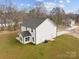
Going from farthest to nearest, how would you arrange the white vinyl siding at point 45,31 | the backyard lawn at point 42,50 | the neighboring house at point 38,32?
1. the white vinyl siding at point 45,31
2. the neighboring house at point 38,32
3. the backyard lawn at point 42,50

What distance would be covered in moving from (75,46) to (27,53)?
8544mm

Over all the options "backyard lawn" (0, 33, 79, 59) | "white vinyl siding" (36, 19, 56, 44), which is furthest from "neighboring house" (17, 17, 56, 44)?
"backyard lawn" (0, 33, 79, 59)

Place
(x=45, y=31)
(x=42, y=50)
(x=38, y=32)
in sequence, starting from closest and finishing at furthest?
(x=42, y=50) → (x=38, y=32) → (x=45, y=31)

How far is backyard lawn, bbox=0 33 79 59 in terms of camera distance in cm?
1827

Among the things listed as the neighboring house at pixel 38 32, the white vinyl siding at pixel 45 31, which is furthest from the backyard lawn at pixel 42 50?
the white vinyl siding at pixel 45 31

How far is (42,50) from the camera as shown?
19812mm

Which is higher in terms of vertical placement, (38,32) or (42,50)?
(38,32)

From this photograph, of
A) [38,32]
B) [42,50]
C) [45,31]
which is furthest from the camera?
[45,31]

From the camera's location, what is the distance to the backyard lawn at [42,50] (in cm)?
1827

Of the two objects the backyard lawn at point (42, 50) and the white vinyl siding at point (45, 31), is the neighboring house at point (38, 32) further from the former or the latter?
the backyard lawn at point (42, 50)

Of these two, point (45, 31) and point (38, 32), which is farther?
point (45, 31)

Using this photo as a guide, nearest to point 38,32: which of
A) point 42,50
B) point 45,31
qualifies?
point 45,31

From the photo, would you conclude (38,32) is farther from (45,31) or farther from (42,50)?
(42,50)

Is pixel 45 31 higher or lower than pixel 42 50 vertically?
higher
